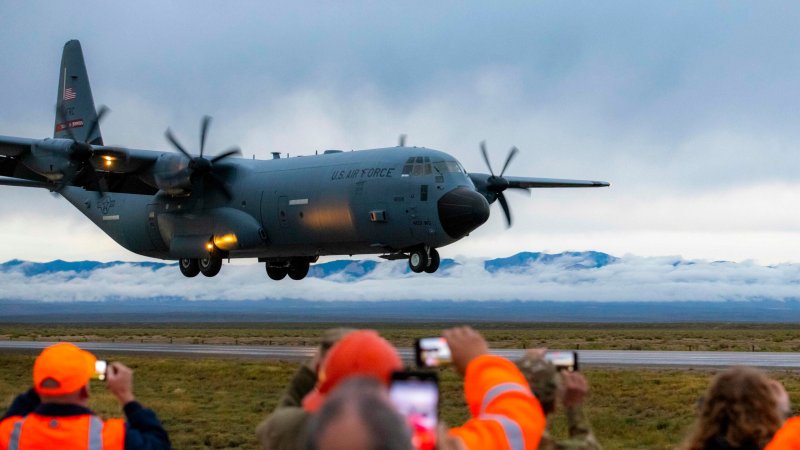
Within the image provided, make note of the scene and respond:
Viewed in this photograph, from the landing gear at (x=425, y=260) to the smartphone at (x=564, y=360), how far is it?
35950mm

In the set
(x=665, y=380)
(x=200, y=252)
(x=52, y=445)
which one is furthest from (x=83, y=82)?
(x=52, y=445)

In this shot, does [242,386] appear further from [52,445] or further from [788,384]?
[52,445]

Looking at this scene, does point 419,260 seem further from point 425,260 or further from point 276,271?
point 276,271

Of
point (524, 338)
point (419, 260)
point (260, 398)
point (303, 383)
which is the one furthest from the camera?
point (524, 338)

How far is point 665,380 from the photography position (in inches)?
1102

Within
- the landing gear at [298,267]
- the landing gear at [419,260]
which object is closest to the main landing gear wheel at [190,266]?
the landing gear at [298,267]

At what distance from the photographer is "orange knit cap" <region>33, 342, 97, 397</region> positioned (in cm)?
568

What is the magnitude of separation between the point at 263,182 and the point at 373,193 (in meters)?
6.67

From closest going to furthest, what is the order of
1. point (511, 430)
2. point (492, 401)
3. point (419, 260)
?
point (511, 430) → point (492, 401) → point (419, 260)

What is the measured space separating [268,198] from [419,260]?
298 inches

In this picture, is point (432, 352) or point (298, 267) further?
point (298, 267)

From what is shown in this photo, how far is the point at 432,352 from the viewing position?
458 centimetres

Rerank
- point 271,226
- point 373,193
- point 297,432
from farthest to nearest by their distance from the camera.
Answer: point 271,226, point 373,193, point 297,432

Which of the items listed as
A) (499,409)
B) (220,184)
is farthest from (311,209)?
(499,409)
